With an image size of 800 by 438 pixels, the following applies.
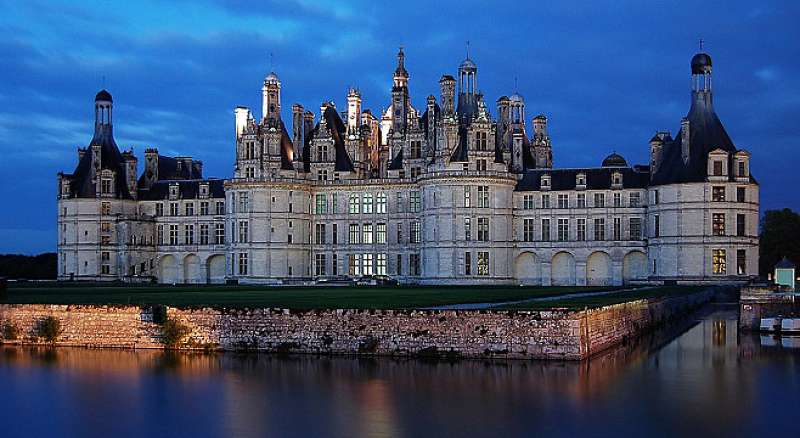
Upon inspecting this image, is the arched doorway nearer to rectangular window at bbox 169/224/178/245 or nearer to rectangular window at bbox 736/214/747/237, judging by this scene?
rectangular window at bbox 169/224/178/245

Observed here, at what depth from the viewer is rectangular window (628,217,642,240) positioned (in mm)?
68688

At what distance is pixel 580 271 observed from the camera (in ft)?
230

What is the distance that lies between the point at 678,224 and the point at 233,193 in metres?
29.1

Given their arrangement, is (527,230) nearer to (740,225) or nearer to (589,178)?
(589,178)

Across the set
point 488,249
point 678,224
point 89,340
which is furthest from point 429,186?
point 89,340

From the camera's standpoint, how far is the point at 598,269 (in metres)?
70.5

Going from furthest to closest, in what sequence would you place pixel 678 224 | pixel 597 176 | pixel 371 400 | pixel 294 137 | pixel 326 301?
pixel 294 137 < pixel 597 176 < pixel 678 224 < pixel 326 301 < pixel 371 400

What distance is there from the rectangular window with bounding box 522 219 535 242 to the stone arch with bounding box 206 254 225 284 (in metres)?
22.5

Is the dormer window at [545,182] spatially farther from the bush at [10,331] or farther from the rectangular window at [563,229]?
the bush at [10,331]

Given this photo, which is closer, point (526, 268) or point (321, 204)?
point (526, 268)

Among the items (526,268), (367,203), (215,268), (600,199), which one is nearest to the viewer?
(600,199)

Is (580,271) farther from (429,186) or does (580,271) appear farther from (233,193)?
(233,193)

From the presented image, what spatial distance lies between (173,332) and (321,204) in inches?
1560

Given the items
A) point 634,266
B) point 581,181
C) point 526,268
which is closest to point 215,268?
point 526,268
